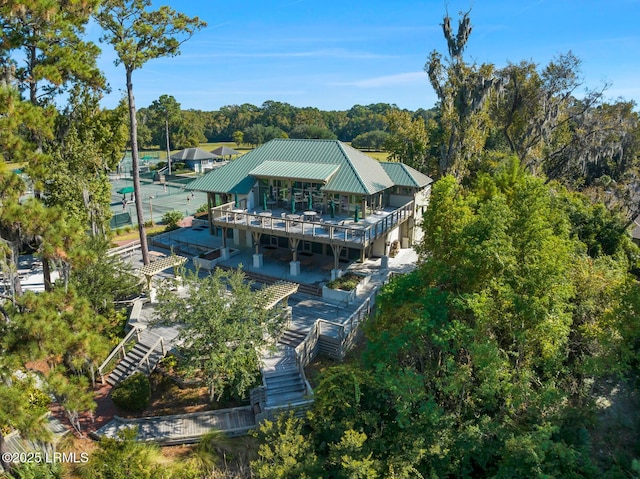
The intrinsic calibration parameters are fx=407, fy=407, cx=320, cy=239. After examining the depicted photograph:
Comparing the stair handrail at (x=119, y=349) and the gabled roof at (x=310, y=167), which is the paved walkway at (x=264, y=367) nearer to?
the stair handrail at (x=119, y=349)

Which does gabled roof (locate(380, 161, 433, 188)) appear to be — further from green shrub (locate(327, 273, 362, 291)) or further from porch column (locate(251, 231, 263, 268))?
porch column (locate(251, 231, 263, 268))

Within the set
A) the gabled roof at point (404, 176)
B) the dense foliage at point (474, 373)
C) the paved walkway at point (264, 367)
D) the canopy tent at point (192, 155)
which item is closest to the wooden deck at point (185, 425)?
the paved walkway at point (264, 367)

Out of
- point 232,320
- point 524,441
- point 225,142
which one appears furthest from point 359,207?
point 225,142

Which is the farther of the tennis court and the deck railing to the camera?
the tennis court

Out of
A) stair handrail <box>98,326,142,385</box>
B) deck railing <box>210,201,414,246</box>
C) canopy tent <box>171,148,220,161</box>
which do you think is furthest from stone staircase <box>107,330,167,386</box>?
canopy tent <box>171,148,220,161</box>

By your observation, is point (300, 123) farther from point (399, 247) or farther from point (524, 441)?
point (524, 441)

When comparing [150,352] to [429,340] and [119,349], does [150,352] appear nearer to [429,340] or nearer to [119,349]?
[119,349]

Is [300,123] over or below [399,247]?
over
